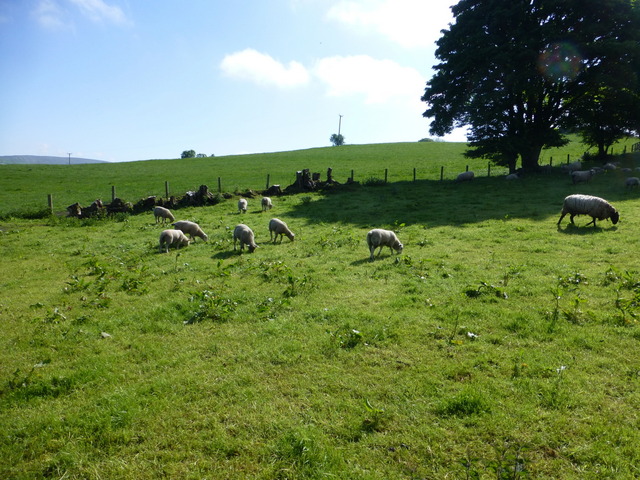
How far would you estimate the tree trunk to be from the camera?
33.8 metres

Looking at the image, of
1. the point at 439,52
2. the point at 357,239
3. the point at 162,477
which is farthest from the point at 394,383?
the point at 439,52

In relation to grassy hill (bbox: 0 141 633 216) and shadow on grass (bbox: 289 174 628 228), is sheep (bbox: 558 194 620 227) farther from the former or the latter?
grassy hill (bbox: 0 141 633 216)

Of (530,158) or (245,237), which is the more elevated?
(530,158)

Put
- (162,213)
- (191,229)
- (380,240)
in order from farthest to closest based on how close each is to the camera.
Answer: (162,213) → (191,229) → (380,240)

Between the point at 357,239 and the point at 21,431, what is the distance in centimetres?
1283

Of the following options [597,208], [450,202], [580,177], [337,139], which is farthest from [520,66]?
[337,139]

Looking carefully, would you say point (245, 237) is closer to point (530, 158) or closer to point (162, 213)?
point (162, 213)

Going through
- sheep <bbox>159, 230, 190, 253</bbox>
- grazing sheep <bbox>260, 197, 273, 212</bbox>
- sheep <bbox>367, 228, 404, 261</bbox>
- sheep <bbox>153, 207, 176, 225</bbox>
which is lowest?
sheep <bbox>159, 230, 190, 253</bbox>

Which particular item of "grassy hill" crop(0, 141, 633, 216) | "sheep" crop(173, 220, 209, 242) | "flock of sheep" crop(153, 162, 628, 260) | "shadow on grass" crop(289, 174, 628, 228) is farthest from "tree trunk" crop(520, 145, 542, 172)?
"sheep" crop(173, 220, 209, 242)

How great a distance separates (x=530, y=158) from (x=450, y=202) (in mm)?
14786

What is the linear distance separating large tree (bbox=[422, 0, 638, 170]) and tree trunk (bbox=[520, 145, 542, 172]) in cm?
8

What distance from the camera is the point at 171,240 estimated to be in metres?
15.5

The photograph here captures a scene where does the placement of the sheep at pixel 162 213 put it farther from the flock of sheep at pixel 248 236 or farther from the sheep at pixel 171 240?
the sheep at pixel 171 240

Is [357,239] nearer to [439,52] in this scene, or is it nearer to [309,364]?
[309,364]
